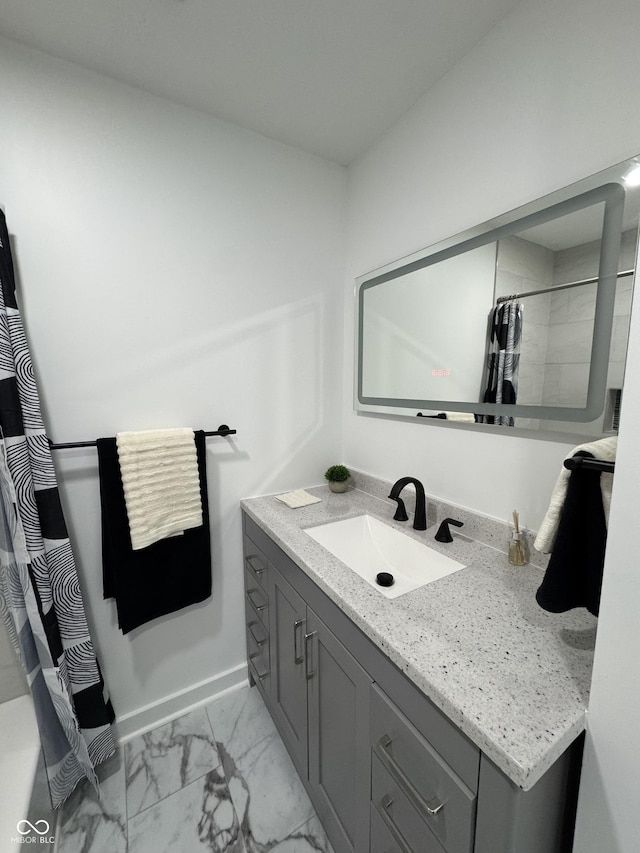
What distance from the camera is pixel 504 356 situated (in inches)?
40.4

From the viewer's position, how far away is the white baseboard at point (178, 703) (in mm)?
1381

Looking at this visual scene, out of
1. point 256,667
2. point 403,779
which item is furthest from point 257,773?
point 403,779

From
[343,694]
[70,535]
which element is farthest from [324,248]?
[343,694]

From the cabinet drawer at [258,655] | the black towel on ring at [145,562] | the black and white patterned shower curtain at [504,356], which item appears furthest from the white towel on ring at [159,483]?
the black and white patterned shower curtain at [504,356]

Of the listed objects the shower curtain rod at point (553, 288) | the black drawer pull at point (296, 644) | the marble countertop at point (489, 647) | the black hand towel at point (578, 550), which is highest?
the shower curtain rod at point (553, 288)

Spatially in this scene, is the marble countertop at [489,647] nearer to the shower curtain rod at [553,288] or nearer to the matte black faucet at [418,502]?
the matte black faucet at [418,502]

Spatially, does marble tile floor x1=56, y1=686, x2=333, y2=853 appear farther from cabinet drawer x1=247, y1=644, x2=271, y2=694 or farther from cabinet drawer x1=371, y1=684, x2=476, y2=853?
cabinet drawer x1=371, y1=684, x2=476, y2=853

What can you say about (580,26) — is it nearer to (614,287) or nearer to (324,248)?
(614,287)

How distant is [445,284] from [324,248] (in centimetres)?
67

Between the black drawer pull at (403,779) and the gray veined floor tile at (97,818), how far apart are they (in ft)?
3.26

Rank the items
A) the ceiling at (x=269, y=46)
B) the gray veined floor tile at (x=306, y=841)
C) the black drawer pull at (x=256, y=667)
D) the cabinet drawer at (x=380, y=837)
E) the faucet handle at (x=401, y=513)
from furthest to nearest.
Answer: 1. the black drawer pull at (x=256, y=667)
2. the faucet handle at (x=401, y=513)
3. the gray veined floor tile at (x=306, y=841)
4. the ceiling at (x=269, y=46)
5. the cabinet drawer at (x=380, y=837)

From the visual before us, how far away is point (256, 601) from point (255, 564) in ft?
0.55

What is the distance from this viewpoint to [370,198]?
1497mm

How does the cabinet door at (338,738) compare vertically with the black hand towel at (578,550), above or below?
below
